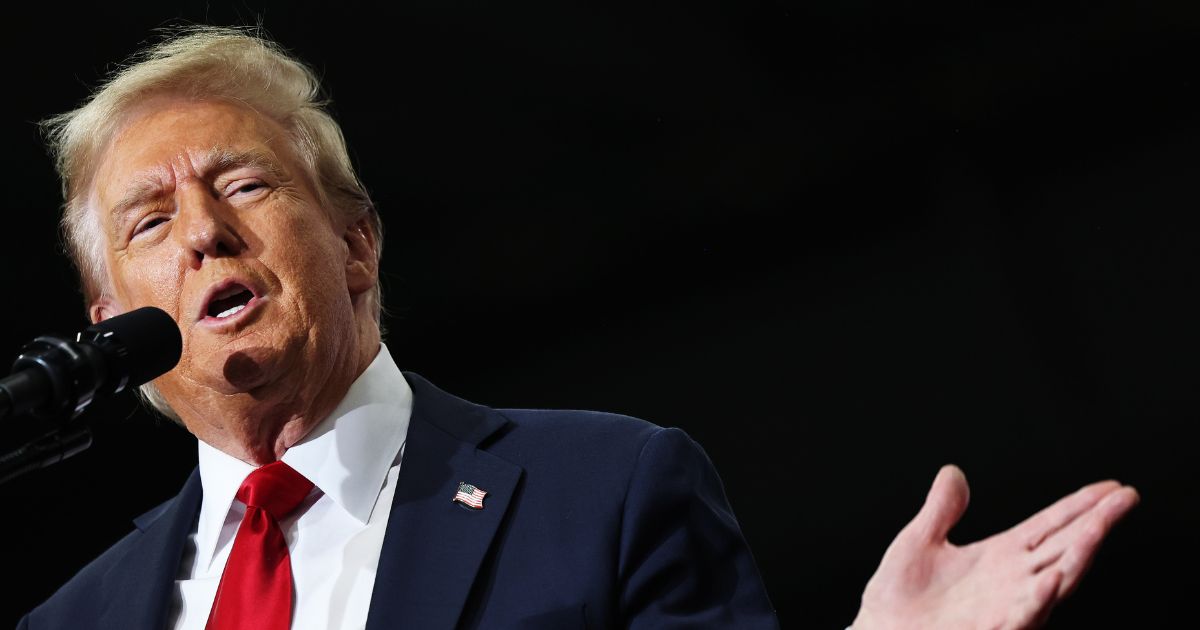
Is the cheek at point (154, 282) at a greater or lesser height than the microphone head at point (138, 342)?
lesser

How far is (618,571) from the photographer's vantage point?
179cm

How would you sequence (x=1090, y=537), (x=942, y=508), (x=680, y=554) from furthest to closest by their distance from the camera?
(x=680, y=554) < (x=942, y=508) < (x=1090, y=537)

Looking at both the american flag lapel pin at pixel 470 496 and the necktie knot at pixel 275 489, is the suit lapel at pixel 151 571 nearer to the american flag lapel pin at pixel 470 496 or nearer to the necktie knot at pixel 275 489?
the necktie knot at pixel 275 489

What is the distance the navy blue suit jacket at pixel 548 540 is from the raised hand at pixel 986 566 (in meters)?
0.43

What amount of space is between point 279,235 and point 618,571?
2.36ft

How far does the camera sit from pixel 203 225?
1962 millimetres

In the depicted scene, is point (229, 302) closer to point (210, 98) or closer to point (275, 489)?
point (275, 489)

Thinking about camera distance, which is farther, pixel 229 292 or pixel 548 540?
pixel 229 292

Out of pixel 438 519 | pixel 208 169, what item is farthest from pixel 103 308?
pixel 438 519

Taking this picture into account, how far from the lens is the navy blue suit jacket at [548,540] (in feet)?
5.72

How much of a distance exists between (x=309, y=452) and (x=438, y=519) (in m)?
0.27

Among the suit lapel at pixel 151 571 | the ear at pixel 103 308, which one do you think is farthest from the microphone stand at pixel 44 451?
the ear at pixel 103 308

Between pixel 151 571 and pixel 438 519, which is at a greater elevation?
pixel 438 519

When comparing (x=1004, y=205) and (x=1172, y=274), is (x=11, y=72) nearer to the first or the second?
(x=1004, y=205)
